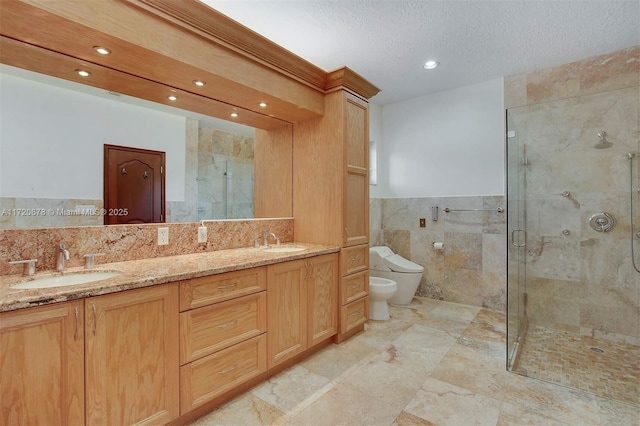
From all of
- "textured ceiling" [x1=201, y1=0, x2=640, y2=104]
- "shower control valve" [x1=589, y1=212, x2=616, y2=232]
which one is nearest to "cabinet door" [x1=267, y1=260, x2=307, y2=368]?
"textured ceiling" [x1=201, y1=0, x2=640, y2=104]

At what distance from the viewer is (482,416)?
1643 mm

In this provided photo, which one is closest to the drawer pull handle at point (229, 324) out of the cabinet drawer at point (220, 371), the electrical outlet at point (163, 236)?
the cabinet drawer at point (220, 371)

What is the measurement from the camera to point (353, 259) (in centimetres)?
267

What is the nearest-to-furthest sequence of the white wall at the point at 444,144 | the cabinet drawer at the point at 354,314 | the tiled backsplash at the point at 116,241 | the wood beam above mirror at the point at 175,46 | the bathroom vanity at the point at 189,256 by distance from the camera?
1. the bathroom vanity at the point at 189,256
2. the wood beam above mirror at the point at 175,46
3. the tiled backsplash at the point at 116,241
4. the cabinet drawer at the point at 354,314
5. the white wall at the point at 444,144

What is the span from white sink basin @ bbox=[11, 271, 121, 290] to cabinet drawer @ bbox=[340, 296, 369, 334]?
5.50 ft

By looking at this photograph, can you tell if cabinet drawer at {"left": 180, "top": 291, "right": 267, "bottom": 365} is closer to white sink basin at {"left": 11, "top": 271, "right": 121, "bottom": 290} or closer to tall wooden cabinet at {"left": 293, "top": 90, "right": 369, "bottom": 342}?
white sink basin at {"left": 11, "top": 271, "right": 121, "bottom": 290}

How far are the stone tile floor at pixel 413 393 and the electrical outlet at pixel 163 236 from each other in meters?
1.05

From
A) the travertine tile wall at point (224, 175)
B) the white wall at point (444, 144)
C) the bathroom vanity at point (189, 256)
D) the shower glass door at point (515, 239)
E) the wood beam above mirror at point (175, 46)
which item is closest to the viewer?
the bathroom vanity at point (189, 256)

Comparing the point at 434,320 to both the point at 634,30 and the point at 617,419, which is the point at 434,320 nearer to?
the point at 617,419

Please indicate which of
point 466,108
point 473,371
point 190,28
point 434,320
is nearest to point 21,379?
point 190,28

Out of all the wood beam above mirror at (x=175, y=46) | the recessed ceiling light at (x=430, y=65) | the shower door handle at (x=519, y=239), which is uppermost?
the recessed ceiling light at (x=430, y=65)

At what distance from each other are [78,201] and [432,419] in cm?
227

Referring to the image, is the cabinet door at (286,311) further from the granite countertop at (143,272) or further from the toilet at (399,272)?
the toilet at (399,272)

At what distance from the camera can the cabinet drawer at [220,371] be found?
60.3 inches
